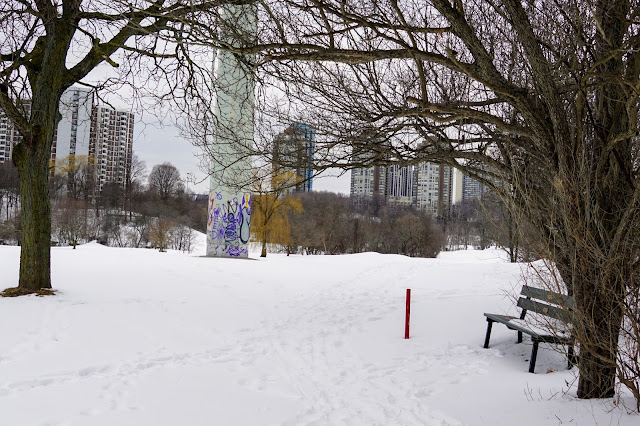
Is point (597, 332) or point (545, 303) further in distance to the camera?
point (545, 303)

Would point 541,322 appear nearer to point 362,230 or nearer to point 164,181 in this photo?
point 362,230

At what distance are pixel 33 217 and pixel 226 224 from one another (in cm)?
1276

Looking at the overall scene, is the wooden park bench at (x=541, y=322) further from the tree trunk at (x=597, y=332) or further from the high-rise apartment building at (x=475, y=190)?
the high-rise apartment building at (x=475, y=190)

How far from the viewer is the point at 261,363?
5730mm

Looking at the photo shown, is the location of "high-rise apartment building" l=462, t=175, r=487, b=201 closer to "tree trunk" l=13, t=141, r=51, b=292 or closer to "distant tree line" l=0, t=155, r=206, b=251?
"tree trunk" l=13, t=141, r=51, b=292

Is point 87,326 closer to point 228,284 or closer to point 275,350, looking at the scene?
point 275,350

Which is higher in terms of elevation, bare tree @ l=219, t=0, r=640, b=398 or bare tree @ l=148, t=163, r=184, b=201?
bare tree @ l=148, t=163, r=184, b=201

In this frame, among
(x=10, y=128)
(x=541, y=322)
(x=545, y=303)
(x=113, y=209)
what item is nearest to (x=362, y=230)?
(x=113, y=209)

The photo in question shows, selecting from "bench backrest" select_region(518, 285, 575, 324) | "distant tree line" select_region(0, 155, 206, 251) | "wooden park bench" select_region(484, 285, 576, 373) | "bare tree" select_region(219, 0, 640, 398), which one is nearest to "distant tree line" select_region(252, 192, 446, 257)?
"distant tree line" select_region(0, 155, 206, 251)

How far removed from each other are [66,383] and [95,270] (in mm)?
8535

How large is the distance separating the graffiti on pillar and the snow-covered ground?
10137 mm

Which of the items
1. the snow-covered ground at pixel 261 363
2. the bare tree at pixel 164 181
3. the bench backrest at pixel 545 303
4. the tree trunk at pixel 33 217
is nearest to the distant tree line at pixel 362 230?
the bare tree at pixel 164 181

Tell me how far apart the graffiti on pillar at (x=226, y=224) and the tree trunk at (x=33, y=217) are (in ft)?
40.8

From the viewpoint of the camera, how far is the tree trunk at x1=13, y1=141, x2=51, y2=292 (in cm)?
824
